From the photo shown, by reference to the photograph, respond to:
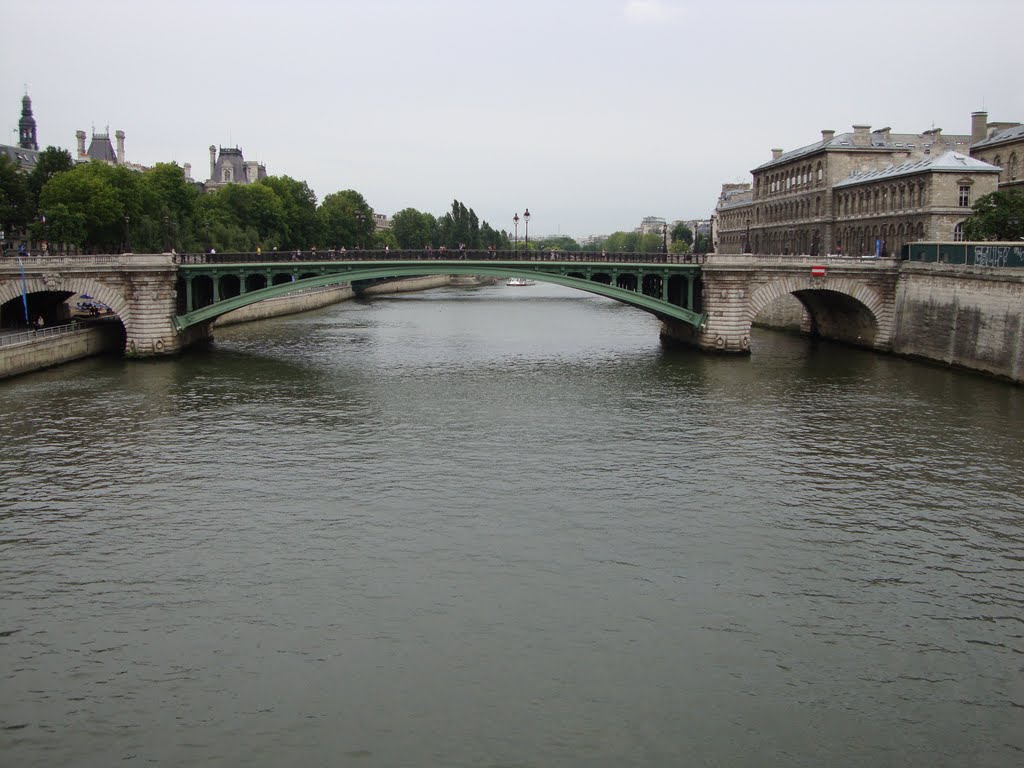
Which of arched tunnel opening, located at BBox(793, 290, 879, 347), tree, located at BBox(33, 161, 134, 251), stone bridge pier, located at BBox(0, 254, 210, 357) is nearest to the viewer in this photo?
stone bridge pier, located at BBox(0, 254, 210, 357)

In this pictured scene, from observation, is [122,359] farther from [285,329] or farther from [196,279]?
[285,329]

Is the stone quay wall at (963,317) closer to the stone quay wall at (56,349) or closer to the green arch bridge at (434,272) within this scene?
the green arch bridge at (434,272)

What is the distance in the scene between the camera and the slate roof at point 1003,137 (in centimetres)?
6419

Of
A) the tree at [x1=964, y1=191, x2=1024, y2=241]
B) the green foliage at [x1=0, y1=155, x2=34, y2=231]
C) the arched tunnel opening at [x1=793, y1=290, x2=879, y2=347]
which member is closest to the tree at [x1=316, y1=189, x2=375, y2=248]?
the green foliage at [x1=0, y1=155, x2=34, y2=231]

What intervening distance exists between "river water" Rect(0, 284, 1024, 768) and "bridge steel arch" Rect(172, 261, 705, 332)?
544 inches

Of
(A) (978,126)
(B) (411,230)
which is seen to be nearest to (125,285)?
(A) (978,126)

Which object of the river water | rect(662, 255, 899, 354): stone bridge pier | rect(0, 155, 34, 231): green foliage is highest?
rect(0, 155, 34, 231): green foliage

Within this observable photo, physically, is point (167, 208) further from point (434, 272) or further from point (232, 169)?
point (232, 169)

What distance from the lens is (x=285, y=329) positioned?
2457 inches

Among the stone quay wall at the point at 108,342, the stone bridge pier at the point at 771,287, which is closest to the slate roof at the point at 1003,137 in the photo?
the stone bridge pier at the point at 771,287

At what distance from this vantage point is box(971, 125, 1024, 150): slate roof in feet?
211

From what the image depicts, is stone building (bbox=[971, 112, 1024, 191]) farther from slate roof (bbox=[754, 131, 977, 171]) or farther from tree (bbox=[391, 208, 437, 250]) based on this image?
tree (bbox=[391, 208, 437, 250])

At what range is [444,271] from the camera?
1843 inches

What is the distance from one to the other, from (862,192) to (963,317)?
90.1 feet
